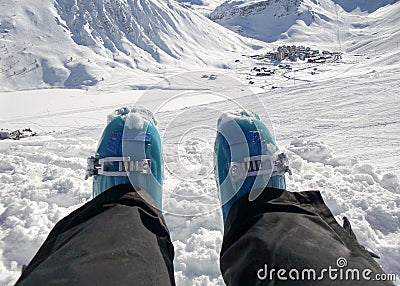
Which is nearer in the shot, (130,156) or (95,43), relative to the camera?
(130,156)

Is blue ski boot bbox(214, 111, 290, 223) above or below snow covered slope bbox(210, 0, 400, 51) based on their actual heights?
below

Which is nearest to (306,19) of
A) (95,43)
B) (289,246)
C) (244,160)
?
(95,43)

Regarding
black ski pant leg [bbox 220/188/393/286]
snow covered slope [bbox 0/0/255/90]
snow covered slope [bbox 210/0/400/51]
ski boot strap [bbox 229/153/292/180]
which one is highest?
snow covered slope [bbox 210/0/400/51]

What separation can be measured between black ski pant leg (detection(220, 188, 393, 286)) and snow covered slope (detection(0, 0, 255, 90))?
101ft

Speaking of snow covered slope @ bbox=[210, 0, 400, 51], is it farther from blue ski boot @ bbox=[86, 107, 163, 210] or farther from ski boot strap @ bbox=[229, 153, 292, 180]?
ski boot strap @ bbox=[229, 153, 292, 180]

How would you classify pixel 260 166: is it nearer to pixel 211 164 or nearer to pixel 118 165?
pixel 118 165

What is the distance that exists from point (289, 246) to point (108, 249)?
0.63 m

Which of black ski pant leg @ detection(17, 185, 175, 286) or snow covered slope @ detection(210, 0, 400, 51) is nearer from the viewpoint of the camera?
black ski pant leg @ detection(17, 185, 175, 286)

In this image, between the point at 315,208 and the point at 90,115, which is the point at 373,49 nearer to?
the point at 90,115

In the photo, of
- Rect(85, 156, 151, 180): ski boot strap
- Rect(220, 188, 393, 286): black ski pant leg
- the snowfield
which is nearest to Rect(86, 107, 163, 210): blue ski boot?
Rect(85, 156, 151, 180): ski boot strap

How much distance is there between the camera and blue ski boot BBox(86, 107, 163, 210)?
2.21m

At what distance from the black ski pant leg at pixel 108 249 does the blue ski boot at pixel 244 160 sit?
535 mm

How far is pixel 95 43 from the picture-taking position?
40.1 meters

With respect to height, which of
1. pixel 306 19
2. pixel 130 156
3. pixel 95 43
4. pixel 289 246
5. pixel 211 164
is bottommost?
pixel 289 246
